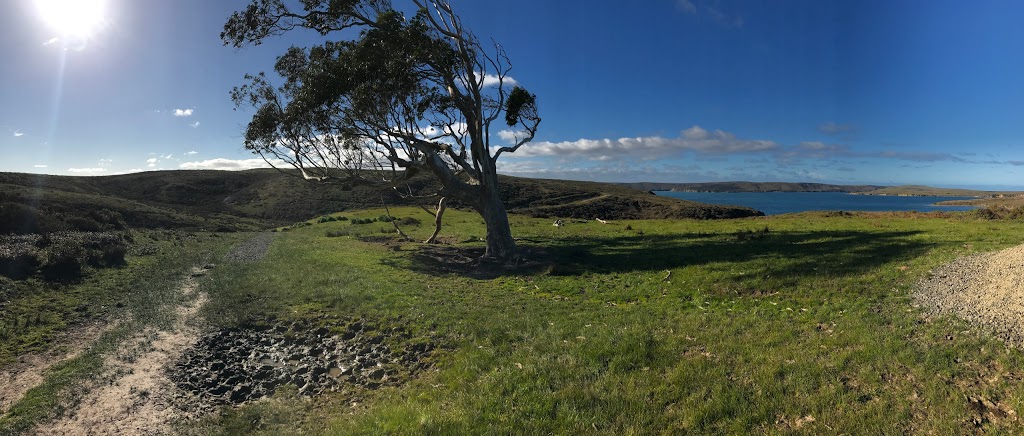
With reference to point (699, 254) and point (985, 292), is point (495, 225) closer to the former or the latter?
point (699, 254)

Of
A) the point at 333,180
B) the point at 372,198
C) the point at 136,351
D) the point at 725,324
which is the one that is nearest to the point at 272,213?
the point at 372,198

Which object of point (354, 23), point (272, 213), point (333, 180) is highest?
point (354, 23)

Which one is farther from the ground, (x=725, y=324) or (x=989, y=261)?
(x=989, y=261)

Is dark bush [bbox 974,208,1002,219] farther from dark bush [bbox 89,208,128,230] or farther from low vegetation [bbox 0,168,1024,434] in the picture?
dark bush [bbox 89,208,128,230]

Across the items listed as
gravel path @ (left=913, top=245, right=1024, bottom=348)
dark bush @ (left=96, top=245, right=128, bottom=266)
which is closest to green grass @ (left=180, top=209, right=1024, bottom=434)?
gravel path @ (left=913, top=245, right=1024, bottom=348)

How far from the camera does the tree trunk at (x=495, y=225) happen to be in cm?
2559

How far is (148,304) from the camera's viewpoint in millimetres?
15984

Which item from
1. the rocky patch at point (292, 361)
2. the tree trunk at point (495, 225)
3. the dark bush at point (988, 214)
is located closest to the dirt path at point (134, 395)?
the rocky patch at point (292, 361)

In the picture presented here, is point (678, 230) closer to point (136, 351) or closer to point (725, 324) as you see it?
point (725, 324)

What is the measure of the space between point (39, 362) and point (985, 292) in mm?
22500

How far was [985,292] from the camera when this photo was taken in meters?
11.5

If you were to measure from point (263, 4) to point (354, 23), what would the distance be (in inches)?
182

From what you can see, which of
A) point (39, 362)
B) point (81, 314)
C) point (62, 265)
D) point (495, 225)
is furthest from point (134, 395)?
point (495, 225)

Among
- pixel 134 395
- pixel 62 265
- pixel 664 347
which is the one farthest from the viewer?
pixel 62 265
